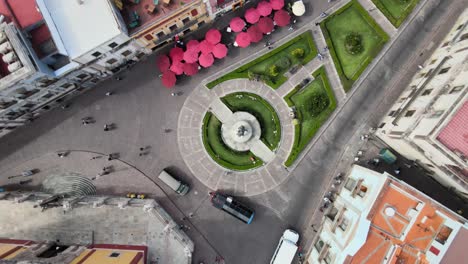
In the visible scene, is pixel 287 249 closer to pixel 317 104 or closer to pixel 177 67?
pixel 317 104

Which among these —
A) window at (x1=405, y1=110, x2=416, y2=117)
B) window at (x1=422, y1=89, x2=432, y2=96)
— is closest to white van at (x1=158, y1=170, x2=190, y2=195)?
window at (x1=405, y1=110, x2=416, y2=117)

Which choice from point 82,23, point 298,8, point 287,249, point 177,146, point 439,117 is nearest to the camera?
point 439,117

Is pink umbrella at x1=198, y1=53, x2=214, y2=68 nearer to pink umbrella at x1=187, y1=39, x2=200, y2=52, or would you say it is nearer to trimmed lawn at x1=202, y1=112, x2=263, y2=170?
pink umbrella at x1=187, y1=39, x2=200, y2=52

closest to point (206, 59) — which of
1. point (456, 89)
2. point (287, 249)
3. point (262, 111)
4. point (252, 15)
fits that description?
point (252, 15)

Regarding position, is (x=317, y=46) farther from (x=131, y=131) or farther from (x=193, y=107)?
(x=131, y=131)

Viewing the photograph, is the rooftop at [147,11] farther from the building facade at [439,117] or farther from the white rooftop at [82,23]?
the building facade at [439,117]

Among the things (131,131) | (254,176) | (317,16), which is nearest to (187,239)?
(254,176)
